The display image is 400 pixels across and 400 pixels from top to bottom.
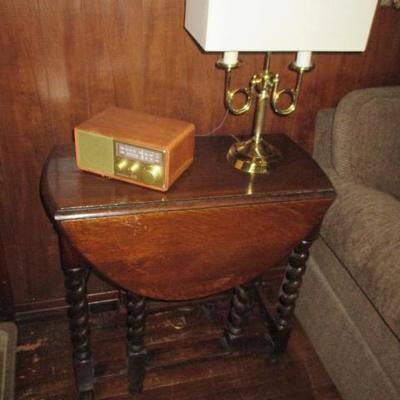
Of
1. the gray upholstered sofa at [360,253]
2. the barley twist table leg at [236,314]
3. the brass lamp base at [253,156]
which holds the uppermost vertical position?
the brass lamp base at [253,156]

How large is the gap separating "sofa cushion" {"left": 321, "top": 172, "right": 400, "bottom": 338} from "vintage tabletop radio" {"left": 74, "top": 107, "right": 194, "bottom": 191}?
56cm

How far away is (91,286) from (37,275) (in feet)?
0.69

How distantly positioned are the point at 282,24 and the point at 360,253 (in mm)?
679

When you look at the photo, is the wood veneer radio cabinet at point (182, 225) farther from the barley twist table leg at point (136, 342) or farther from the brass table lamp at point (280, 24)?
the brass table lamp at point (280, 24)

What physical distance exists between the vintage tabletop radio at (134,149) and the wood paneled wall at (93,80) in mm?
233

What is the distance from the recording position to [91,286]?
65.5 inches

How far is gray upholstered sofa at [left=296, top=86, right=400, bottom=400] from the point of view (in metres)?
1.16

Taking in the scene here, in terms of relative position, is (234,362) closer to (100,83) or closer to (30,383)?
(30,383)

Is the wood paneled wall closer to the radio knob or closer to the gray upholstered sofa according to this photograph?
the gray upholstered sofa

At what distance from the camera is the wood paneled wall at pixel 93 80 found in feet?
3.83

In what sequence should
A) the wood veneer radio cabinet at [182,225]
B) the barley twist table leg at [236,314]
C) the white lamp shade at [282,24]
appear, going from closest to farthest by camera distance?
the white lamp shade at [282,24], the wood veneer radio cabinet at [182,225], the barley twist table leg at [236,314]

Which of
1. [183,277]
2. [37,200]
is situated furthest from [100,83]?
[183,277]

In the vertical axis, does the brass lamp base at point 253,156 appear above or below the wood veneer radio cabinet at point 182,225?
above

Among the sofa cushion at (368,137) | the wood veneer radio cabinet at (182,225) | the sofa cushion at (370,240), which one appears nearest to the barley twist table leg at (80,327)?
the wood veneer radio cabinet at (182,225)
